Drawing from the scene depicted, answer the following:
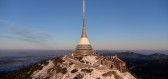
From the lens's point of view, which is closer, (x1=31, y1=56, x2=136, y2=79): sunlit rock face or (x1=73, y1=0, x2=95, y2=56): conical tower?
(x1=31, y1=56, x2=136, y2=79): sunlit rock face

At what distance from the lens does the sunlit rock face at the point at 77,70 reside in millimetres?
64331

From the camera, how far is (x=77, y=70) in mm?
68500

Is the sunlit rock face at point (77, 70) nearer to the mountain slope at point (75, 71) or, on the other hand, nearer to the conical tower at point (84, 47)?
the mountain slope at point (75, 71)

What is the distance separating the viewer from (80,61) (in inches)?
3034

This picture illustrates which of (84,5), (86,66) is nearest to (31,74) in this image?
(86,66)

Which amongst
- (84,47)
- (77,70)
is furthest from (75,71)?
(84,47)

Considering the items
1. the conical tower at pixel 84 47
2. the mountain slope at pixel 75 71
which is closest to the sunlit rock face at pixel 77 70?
the mountain slope at pixel 75 71

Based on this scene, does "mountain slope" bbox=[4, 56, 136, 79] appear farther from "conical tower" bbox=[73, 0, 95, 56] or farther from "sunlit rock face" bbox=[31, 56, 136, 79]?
"conical tower" bbox=[73, 0, 95, 56]

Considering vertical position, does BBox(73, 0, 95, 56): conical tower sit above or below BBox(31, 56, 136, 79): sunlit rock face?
above

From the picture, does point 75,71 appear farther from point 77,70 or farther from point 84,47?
point 84,47

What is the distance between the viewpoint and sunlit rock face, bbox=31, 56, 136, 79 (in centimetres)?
6433

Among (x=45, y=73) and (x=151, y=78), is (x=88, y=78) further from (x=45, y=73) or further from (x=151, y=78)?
(x=151, y=78)

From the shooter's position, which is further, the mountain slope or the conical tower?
the conical tower

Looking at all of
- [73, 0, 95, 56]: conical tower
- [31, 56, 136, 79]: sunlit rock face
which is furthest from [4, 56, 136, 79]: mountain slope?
[73, 0, 95, 56]: conical tower
